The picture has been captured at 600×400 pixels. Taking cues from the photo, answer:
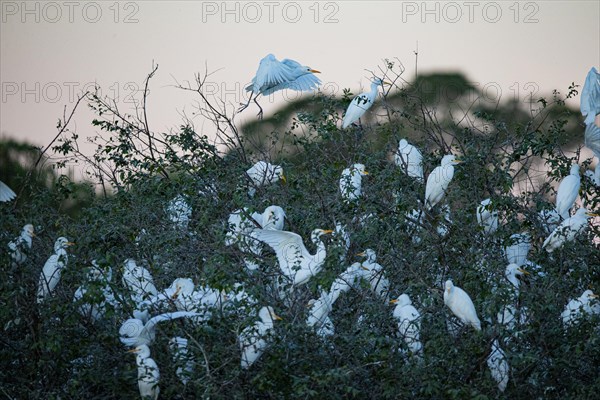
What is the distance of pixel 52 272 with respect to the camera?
14.1 ft

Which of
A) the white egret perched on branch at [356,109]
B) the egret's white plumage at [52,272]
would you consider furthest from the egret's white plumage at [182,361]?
the white egret perched on branch at [356,109]

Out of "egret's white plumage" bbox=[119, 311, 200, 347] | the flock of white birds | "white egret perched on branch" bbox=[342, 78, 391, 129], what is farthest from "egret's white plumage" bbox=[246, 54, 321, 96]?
"egret's white plumage" bbox=[119, 311, 200, 347]

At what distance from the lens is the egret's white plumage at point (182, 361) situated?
3.48 meters

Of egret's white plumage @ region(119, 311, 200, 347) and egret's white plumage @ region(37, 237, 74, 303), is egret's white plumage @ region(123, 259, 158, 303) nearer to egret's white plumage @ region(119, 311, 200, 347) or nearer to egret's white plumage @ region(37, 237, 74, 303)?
egret's white plumage @ region(119, 311, 200, 347)

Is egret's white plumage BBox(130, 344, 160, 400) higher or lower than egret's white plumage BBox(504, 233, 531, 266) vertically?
lower

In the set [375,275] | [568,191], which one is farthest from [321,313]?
[568,191]

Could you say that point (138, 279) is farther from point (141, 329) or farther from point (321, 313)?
point (321, 313)

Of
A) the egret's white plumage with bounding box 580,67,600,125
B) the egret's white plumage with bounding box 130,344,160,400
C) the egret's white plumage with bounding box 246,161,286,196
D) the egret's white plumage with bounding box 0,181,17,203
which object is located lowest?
the egret's white plumage with bounding box 130,344,160,400

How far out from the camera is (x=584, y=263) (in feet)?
13.9

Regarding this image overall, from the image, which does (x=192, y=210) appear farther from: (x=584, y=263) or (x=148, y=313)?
(x=584, y=263)

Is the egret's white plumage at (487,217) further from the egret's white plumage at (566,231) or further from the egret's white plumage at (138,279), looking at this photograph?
the egret's white plumage at (138,279)

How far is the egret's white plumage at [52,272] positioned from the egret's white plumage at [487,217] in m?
1.81

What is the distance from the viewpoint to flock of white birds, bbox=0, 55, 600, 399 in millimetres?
3586

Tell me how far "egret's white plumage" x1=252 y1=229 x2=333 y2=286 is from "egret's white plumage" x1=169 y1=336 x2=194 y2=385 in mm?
550
